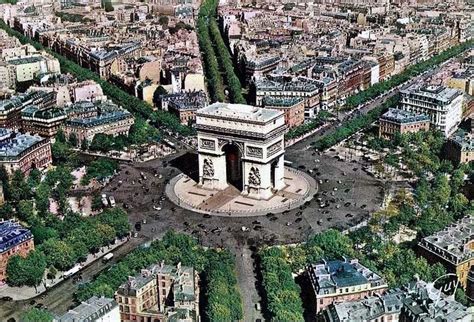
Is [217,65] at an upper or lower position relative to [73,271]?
upper

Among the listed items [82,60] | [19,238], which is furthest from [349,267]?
[82,60]

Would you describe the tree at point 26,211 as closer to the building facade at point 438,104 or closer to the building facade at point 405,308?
the building facade at point 405,308

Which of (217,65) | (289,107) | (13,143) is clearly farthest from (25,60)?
(289,107)

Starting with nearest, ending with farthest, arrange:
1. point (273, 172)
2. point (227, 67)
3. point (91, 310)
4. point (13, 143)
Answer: point (91, 310) → point (273, 172) → point (13, 143) → point (227, 67)

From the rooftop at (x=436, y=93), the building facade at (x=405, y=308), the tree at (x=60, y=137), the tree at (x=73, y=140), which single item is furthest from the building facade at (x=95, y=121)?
the building facade at (x=405, y=308)

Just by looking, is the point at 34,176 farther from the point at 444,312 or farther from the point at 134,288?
the point at 444,312

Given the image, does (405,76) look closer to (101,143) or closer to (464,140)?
(464,140)

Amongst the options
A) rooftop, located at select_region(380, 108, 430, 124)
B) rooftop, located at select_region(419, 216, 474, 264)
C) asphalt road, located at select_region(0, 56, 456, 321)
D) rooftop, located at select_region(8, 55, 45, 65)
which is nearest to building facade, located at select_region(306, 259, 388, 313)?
asphalt road, located at select_region(0, 56, 456, 321)
